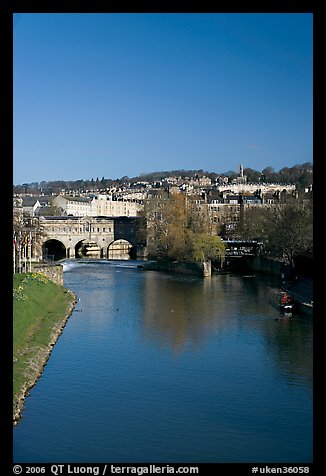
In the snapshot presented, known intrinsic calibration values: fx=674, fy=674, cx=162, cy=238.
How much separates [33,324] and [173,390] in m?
6.33

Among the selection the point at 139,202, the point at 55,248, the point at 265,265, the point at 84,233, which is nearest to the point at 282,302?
the point at 265,265

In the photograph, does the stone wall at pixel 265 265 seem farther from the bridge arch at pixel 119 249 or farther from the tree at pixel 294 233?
the bridge arch at pixel 119 249

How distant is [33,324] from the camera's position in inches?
714

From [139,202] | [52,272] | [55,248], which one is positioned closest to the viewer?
[52,272]

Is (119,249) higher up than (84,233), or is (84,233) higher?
(84,233)

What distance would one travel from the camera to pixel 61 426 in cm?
1091

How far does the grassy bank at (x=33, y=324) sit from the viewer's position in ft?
Result: 43.1

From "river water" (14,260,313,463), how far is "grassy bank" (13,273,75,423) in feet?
0.92

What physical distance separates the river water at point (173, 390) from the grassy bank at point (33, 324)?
0.92 feet

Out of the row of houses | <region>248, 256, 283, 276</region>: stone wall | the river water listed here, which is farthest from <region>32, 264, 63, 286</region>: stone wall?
the row of houses

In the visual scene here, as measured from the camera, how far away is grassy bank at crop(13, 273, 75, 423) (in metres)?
13.1

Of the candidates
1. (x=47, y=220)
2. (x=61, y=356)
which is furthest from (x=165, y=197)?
(x=61, y=356)

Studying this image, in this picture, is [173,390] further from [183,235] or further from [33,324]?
[183,235]
